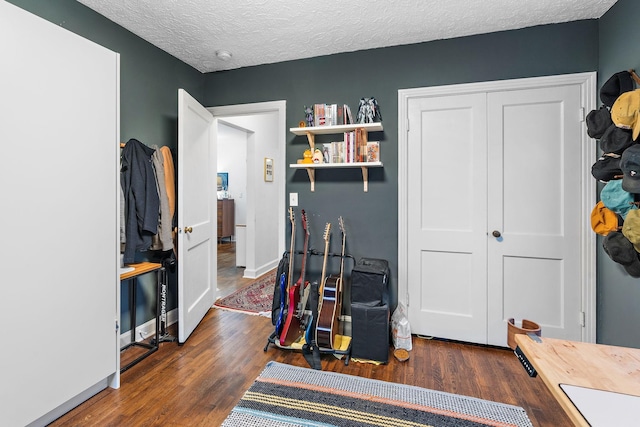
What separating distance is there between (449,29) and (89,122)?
2.52m

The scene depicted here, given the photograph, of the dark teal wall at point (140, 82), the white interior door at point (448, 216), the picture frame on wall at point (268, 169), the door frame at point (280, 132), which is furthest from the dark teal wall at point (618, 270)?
the picture frame on wall at point (268, 169)

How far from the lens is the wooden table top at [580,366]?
0.87 m

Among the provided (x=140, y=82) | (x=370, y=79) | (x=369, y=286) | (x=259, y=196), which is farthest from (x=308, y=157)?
(x=259, y=196)

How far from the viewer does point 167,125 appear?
9.52 ft

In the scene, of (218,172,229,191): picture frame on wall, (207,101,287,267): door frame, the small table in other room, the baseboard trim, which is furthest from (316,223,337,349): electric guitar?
(218,172,229,191): picture frame on wall

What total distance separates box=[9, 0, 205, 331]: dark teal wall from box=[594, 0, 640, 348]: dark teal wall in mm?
3373

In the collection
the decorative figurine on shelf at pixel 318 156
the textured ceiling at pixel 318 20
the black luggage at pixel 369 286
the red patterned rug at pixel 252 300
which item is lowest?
the red patterned rug at pixel 252 300

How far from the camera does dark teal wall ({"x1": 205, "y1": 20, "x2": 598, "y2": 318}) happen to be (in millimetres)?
2404

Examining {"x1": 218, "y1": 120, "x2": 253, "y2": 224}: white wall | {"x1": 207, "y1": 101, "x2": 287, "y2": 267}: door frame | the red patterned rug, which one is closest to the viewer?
{"x1": 207, "y1": 101, "x2": 287, "y2": 267}: door frame

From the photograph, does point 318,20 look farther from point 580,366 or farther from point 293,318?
point 580,366

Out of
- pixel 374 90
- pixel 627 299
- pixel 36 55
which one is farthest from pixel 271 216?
pixel 627 299

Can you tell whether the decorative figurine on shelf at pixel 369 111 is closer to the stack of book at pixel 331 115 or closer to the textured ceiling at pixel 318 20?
the stack of book at pixel 331 115

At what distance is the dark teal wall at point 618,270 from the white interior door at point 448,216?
2.45 ft

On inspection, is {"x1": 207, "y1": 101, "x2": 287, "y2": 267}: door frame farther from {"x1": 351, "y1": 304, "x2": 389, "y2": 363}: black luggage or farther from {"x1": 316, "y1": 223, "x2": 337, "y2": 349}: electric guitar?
{"x1": 351, "y1": 304, "x2": 389, "y2": 363}: black luggage
